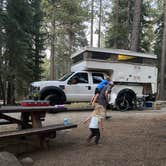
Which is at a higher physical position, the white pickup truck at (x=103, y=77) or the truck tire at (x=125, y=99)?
the white pickup truck at (x=103, y=77)

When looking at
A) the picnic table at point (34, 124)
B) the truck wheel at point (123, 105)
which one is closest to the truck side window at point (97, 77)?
the truck wheel at point (123, 105)

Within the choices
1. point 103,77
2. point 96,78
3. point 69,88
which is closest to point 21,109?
point 69,88

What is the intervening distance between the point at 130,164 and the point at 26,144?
2261 mm

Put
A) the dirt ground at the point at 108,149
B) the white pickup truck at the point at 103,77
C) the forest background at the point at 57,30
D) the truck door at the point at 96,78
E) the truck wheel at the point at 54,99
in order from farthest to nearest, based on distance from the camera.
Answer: the forest background at the point at 57,30, the truck door at the point at 96,78, the white pickup truck at the point at 103,77, the truck wheel at the point at 54,99, the dirt ground at the point at 108,149

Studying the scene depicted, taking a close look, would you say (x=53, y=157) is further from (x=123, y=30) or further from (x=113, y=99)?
(x=123, y=30)

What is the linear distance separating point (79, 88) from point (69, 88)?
0.50 m

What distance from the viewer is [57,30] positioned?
36.1 m

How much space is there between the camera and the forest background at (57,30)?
21.7 m

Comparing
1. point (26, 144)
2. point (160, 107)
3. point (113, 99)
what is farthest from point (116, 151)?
point (160, 107)

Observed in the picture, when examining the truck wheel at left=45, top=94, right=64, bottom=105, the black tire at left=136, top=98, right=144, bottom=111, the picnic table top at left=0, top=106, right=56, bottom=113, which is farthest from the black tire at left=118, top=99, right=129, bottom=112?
the picnic table top at left=0, top=106, right=56, bottom=113

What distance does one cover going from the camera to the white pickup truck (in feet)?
44.4

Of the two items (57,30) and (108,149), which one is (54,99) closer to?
(108,149)

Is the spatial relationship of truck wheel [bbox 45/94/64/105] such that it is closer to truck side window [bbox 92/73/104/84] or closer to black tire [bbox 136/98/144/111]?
truck side window [bbox 92/73/104/84]

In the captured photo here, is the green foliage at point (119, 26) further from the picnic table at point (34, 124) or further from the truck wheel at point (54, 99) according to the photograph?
the picnic table at point (34, 124)
